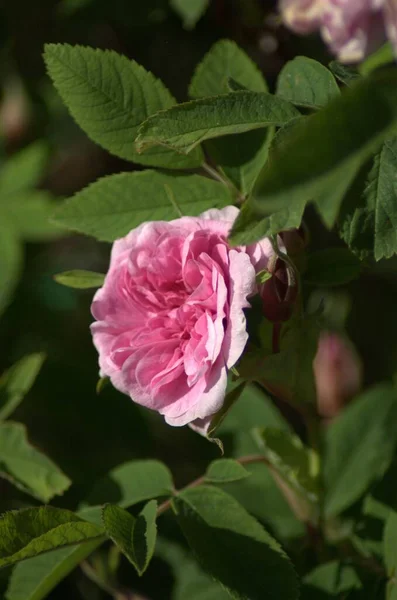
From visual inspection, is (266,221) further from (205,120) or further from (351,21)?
(351,21)

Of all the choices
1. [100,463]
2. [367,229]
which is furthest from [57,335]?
[367,229]

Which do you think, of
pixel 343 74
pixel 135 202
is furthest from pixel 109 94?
pixel 343 74

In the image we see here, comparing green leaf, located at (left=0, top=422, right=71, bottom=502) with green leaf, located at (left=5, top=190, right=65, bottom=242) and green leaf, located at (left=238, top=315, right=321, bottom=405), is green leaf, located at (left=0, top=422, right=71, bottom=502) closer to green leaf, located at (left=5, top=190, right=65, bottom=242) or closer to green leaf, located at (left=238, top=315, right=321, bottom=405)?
green leaf, located at (left=238, top=315, right=321, bottom=405)

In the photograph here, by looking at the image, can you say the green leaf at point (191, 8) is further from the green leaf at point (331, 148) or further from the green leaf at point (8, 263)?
the green leaf at point (331, 148)

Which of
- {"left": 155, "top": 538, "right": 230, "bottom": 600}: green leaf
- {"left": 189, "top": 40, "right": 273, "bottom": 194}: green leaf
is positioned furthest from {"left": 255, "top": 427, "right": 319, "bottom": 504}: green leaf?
{"left": 189, "top": 40, "right": 273, "bottom": 194}: green leaf

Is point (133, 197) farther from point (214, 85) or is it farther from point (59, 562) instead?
point (59, 562)

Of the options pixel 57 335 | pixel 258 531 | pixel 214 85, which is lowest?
pixel 57 335
